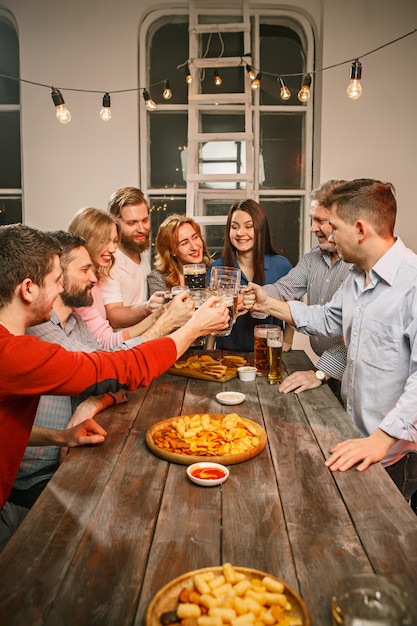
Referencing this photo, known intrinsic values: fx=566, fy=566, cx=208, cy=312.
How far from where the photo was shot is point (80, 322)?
272 centimetres

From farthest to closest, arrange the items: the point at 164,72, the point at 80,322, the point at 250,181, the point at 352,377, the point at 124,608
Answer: the point at 164,72 < the point at 250,181 < the point at 80,322 < the point at 352,377 < the point at 124,608

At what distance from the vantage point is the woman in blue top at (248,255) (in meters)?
3.45

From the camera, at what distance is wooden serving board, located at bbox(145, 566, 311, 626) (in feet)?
3.28

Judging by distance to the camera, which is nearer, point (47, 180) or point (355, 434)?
point (355, 434)

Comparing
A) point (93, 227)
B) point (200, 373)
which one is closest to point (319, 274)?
point (200, 373)

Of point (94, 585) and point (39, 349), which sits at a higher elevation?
point (39, 349)

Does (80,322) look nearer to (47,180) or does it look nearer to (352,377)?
(352,377)

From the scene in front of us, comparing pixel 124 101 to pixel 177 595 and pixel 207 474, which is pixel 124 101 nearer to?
pixel 207 474

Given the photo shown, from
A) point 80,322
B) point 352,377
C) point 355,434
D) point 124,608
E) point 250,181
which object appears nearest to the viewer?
point 124,608

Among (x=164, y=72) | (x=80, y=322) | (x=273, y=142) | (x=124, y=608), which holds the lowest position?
(x=124, y=608)

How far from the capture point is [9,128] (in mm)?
5398

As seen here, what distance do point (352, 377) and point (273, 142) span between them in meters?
3.53

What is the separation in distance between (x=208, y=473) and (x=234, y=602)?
0.60 m

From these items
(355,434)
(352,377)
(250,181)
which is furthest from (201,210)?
(355,434)
